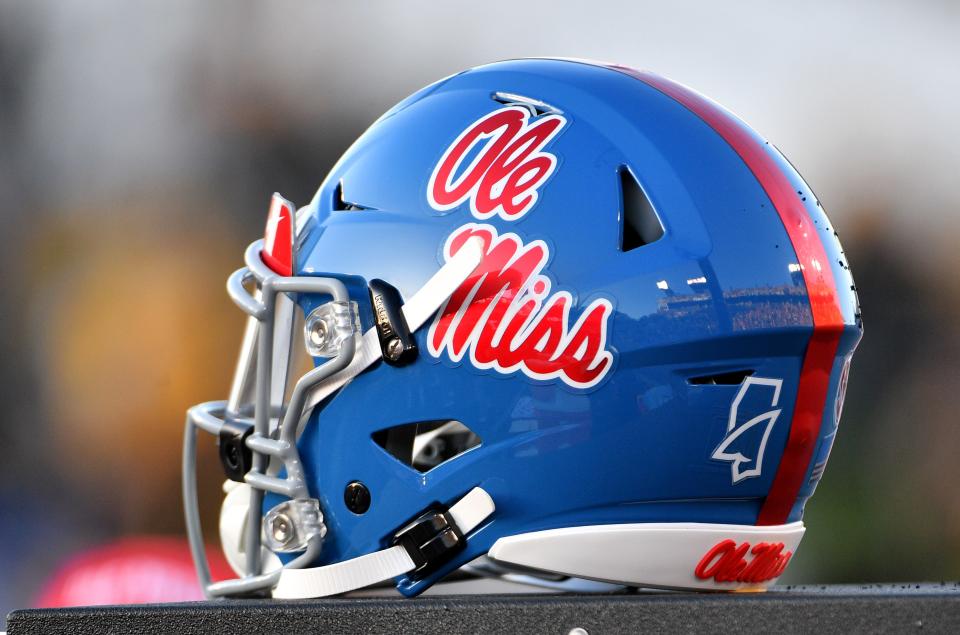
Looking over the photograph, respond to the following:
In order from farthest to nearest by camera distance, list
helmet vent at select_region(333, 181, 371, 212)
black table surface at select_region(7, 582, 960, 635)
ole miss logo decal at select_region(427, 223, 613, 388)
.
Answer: helmet vent at select_region(333, 181, 371, 212) → ole miss logo decal at select_region(427, 223, 613, 388) → black table surface at select_region(7, 582, 960, 635)

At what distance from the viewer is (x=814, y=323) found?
0.85 meters

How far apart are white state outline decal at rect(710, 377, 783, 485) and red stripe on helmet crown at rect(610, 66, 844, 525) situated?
0.02 metres

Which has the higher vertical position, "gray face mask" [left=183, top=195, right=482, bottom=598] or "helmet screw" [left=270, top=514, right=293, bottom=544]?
"gray face mask" [left=183, top=195, right=482, bottom=598]

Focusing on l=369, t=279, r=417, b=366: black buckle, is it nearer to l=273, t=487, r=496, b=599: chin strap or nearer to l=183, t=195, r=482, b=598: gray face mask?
l=183, t=195, r=482, b=598: gray face mask

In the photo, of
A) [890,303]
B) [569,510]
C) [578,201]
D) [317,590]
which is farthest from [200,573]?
[890,303]

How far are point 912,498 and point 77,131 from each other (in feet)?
8.52

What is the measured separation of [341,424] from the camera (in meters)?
0.91

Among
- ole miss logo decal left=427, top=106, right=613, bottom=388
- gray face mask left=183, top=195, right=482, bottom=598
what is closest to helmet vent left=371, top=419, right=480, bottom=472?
gray face mask left=183, top=195, right=482, bottom=598

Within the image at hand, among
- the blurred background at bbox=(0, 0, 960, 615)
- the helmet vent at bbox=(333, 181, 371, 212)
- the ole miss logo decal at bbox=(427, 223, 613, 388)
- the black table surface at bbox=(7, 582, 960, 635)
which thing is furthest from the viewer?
the blurred background at bbox=(0, 0, 960, 615)

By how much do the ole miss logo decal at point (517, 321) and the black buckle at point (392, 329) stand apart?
19 mm

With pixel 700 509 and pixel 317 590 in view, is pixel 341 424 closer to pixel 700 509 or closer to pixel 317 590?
pixel 317 590

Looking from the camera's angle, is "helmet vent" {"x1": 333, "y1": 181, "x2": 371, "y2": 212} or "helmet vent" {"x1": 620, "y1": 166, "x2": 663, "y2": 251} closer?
"helmet vent" {"x1": 620, "y1": 166, "x2": 663, "y2": 251}

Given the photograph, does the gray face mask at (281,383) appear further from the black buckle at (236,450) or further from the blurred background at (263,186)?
the blurred background at (263,186)

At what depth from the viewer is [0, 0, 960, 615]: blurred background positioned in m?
2.80
